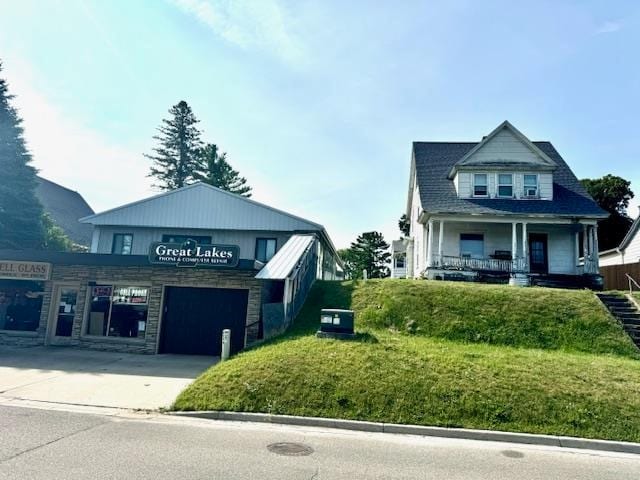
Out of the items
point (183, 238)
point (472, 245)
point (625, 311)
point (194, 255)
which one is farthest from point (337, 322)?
point (472, 245)

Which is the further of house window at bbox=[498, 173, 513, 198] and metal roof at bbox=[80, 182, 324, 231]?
house window at bbox=[498, 173, 513, 198]

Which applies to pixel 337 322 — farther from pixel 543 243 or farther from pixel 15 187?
pixel 15 187

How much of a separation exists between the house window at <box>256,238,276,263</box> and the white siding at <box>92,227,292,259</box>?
18 centimetres

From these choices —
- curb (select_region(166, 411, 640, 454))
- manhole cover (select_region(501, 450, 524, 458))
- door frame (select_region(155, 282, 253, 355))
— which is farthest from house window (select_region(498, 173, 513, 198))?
manhole cover (select_region(501, 450, 524, 458))

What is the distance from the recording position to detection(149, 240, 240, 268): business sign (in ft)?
45.4

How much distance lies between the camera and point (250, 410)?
7.68 metres

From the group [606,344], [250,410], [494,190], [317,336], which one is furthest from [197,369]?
[494,190]

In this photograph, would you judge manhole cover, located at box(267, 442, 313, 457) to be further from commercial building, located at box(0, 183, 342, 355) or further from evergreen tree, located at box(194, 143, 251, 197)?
evergreen tree, located at box(194, 143, 251, 197)

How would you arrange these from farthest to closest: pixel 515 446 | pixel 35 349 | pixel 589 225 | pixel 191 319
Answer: pixel 589 225, pixel 191 319, pixel 35 349, pixel 515 446

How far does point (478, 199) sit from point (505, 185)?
170 cm

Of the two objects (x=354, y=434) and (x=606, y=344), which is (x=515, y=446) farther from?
(x=606, y=344)

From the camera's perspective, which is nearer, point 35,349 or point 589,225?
point 35,349

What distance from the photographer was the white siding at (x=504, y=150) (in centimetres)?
2216

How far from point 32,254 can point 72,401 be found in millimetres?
9068
